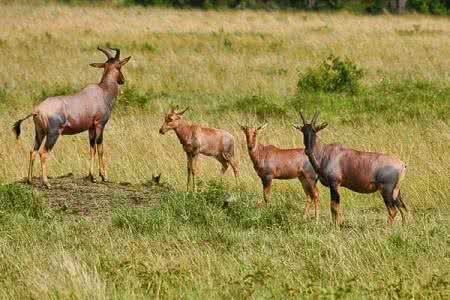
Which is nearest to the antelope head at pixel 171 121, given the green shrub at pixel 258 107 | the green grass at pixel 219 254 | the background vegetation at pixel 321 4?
the green grass at pixel 219 254

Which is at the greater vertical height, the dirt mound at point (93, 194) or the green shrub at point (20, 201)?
the green shrub at point (20, 201)

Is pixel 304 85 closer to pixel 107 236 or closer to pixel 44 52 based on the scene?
pixel 44 52

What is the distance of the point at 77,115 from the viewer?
11.1 m

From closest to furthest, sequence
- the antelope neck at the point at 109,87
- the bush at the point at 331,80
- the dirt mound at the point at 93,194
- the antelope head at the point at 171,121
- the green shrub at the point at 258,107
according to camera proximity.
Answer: the dirt mound at the point at 93,194 → the antelope neck at the point at 109,87 → the antelope head at the point at 171,121 → the green shrub at the point at 258,107 → the bush at the point at 331,80

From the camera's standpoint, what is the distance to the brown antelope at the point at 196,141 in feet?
39.7

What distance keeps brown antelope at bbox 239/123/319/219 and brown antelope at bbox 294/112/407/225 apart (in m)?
0.89

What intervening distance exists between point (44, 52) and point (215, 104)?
813 centimetres

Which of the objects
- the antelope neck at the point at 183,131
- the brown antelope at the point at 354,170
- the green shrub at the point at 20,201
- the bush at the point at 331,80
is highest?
the brown antelope at the point at 354,170

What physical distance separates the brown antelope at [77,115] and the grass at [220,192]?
1.76 ft

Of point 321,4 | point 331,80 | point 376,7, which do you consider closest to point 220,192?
point 331,80

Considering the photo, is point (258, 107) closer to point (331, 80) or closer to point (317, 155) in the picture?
point (331, 80)

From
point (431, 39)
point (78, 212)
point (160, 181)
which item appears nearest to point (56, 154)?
point (160, 181)

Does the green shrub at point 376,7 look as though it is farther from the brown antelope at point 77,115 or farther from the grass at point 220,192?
the brown antelope at point 77,115

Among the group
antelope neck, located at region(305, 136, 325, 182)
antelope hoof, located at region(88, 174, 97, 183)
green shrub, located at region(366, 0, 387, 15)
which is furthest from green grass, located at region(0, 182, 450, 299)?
green shrub, located at region(366, 0, 387, 15)
